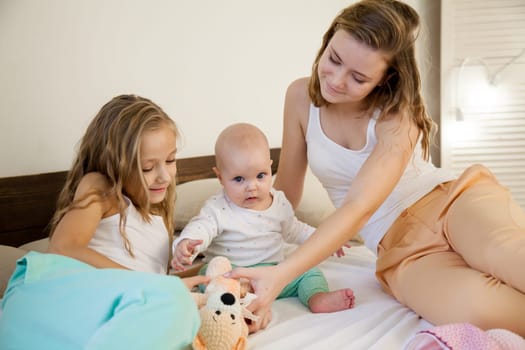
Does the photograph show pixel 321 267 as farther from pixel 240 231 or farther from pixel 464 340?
pixel 464 340

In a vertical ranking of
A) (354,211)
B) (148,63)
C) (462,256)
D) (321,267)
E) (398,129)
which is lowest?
(321,267)

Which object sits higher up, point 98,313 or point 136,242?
point 98,313

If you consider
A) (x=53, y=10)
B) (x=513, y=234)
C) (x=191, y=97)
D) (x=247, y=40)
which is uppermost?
(x=53, y=10)

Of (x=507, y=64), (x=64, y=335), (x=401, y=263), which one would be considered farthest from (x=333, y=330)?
(x=507, y=64)

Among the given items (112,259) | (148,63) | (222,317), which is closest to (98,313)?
(222,317)

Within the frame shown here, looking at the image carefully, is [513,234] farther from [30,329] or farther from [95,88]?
[95,88]

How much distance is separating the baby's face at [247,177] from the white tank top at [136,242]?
8.6 inches

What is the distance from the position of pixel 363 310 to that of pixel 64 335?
0.76 metres

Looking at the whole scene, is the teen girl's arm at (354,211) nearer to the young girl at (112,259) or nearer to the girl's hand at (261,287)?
the girl's hand at (261,287)

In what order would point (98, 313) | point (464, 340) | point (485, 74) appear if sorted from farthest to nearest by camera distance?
point (485, 74)
point (464, 340)
point (98, 313)

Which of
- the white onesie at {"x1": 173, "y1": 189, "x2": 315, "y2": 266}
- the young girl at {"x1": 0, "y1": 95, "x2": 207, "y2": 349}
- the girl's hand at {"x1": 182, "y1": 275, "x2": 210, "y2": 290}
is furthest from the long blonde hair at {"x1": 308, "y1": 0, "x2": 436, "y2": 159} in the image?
the girl's hand at {"x1": 182, "y1": 275, "x2": 210, "y2": 290}

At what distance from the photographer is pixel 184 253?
4.63 feet

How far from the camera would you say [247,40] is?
2664 mm

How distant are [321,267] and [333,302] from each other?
0.36 meters
